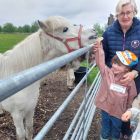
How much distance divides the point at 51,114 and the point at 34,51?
224 centimetres

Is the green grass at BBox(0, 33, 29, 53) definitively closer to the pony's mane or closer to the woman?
the pony's mane

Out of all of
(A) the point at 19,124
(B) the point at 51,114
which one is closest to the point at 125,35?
(A) the point at 19,124

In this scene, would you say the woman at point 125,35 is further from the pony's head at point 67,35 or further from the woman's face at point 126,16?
the pony's head at point 67,35

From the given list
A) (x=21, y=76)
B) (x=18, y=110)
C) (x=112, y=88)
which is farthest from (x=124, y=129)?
(x=21, y=76)

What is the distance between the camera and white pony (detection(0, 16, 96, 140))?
3.43m

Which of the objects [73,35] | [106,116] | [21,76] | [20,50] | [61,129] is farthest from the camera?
[61,129]

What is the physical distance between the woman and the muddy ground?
1.35m

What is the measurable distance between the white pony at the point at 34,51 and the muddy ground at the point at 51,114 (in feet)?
1.83

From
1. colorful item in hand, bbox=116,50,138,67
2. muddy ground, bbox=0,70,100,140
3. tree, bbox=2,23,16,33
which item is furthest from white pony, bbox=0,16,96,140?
tree, bbox=2,23,16,33

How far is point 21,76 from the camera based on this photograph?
2.91 ft

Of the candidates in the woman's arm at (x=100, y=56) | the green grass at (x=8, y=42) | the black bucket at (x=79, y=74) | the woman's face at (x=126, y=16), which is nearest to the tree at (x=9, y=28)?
the green grass at (x=8, y=42)

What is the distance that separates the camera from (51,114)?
5.46 meters

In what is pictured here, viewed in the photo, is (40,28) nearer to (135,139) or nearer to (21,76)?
(135,139)

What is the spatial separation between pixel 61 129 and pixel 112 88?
6.55 ft
